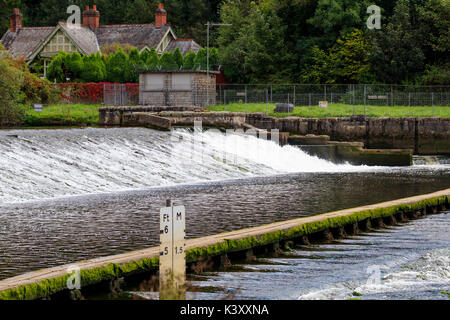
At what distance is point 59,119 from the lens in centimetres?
5744

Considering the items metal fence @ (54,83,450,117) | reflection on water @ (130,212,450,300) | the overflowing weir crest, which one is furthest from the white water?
metal fence @ (54,83,450,117)

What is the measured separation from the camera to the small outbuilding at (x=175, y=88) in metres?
60.0

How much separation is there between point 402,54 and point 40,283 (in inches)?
2261

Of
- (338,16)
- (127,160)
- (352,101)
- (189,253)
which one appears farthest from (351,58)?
(189,253)

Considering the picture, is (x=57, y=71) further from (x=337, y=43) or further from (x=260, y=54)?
(x=337, y=43)

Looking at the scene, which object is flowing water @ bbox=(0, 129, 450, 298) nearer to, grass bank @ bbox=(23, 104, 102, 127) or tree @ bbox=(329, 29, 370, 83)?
grass bank @ bbox=(23, 104, 102, 127)

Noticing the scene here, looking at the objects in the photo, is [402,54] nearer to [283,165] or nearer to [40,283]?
[283,165]

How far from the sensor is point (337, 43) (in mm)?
70250

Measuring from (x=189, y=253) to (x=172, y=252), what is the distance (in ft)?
8.27

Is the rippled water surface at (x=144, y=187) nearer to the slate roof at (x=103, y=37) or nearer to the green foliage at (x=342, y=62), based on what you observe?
the green foliage at (x=342, y=62)

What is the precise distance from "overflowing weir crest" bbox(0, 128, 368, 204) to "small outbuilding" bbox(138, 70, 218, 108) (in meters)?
17.4

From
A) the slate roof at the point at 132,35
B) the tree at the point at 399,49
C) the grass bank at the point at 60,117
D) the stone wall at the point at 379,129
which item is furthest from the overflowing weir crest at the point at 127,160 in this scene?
the slate roof at the point at 132,35
